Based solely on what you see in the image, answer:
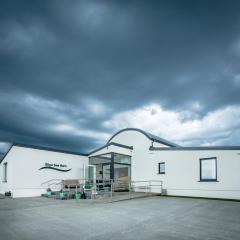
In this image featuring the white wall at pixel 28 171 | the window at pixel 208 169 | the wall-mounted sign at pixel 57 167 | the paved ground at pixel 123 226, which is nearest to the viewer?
the paved ground at pixel 123 226

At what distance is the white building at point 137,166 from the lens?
17.8m

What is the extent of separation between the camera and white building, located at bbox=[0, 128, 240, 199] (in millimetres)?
17828

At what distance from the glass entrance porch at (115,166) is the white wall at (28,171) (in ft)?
11.6

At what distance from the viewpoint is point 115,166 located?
76.7ft

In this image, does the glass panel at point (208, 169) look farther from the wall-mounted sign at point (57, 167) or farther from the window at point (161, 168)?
the wall-mounted sign at point (57, 167)

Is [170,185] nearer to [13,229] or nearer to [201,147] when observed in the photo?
[201,147]

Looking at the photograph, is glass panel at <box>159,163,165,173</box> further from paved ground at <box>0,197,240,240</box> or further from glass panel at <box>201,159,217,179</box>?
paved ground at <box>0,197,240,240</box>

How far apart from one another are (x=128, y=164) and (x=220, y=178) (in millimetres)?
8259

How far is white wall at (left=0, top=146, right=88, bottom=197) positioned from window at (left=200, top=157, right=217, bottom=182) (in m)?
11.3

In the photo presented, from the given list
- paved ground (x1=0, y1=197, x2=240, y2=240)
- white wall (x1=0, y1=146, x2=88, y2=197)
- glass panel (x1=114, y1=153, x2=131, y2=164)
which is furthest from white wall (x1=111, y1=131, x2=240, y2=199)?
paved ground (x1=0, y1=197, x2=240, y2=240)

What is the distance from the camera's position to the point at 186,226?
8.43 m

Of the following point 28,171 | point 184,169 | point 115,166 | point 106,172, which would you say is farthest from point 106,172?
point 184,169

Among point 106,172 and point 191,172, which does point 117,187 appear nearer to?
point 106,172

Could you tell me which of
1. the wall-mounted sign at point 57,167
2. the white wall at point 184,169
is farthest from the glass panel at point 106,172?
the wall-mounted sign at point 57,167
